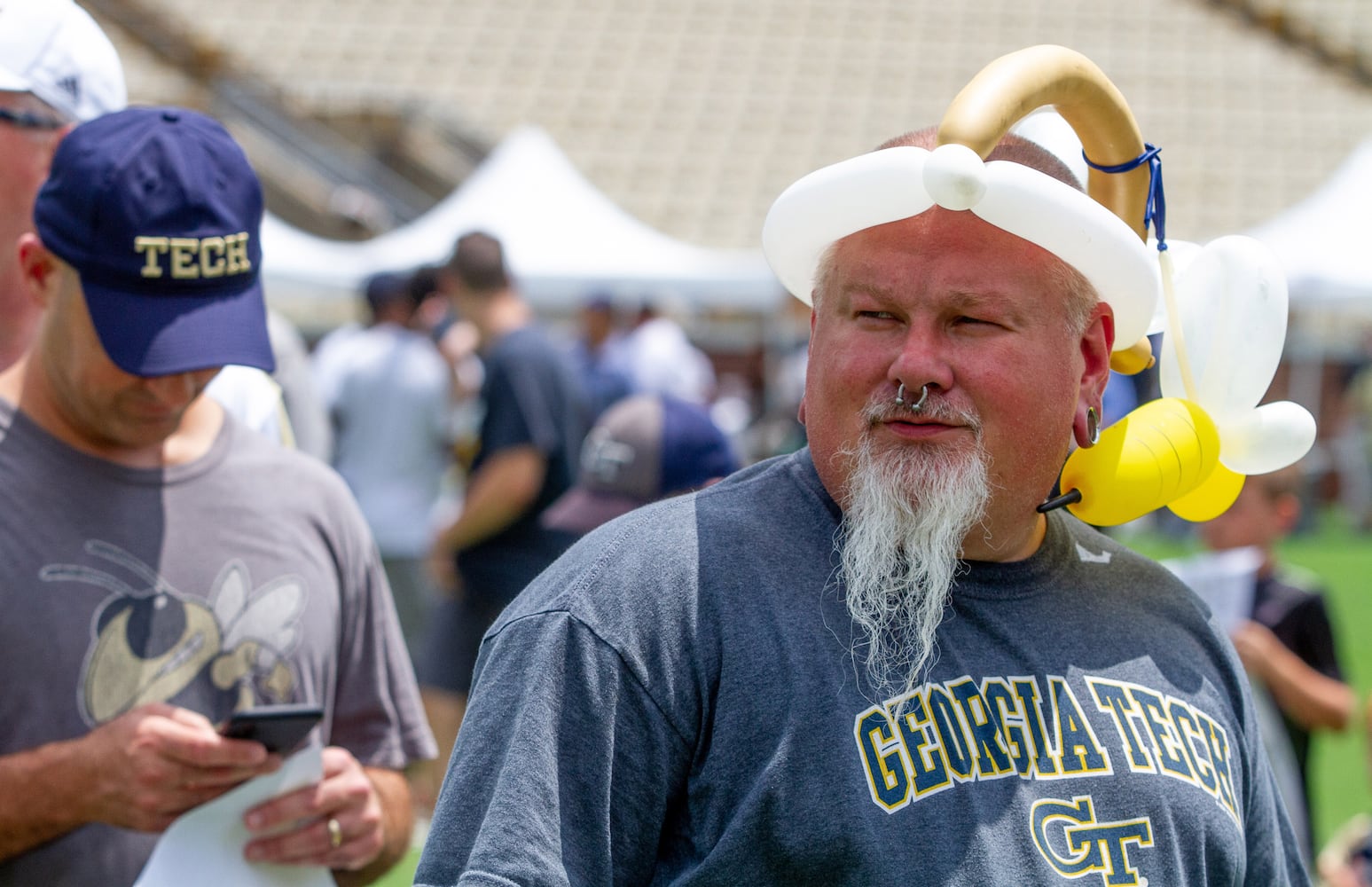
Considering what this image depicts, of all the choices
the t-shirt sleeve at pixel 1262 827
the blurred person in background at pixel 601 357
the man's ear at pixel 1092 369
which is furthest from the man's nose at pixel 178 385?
the blurred person in background at pixel 601 357

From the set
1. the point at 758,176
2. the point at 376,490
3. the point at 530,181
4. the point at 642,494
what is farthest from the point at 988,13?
the point at 642,494

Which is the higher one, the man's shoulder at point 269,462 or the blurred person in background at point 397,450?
the blurred person in background at point 397,450

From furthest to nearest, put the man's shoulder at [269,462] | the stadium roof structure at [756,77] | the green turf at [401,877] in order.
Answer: the stadium roof structure at [756,77] → the green turf at [401,877] → the man's shoulder at [269,462]

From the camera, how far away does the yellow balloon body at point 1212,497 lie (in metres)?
1.92

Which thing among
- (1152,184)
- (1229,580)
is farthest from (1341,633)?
(1152,184)

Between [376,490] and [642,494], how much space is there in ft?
9.77

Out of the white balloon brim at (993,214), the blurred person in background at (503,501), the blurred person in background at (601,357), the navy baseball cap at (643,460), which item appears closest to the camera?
the white balloon brim at (993,214)

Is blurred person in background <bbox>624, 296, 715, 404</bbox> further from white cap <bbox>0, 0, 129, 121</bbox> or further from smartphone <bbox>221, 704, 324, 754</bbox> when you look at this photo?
smartphone <bbox>221, 704, 324, 754</bbox>

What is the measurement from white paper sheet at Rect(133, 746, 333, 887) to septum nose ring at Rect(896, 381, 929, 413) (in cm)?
103

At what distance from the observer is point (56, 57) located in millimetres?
2363

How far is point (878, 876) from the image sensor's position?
148 cm

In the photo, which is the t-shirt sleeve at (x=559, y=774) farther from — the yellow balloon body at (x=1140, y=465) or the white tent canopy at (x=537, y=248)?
the white tent canopy at (x=537, y=248)

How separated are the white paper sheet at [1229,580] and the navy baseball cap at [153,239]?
2.75 meters

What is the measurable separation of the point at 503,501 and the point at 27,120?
2968 millimetres
